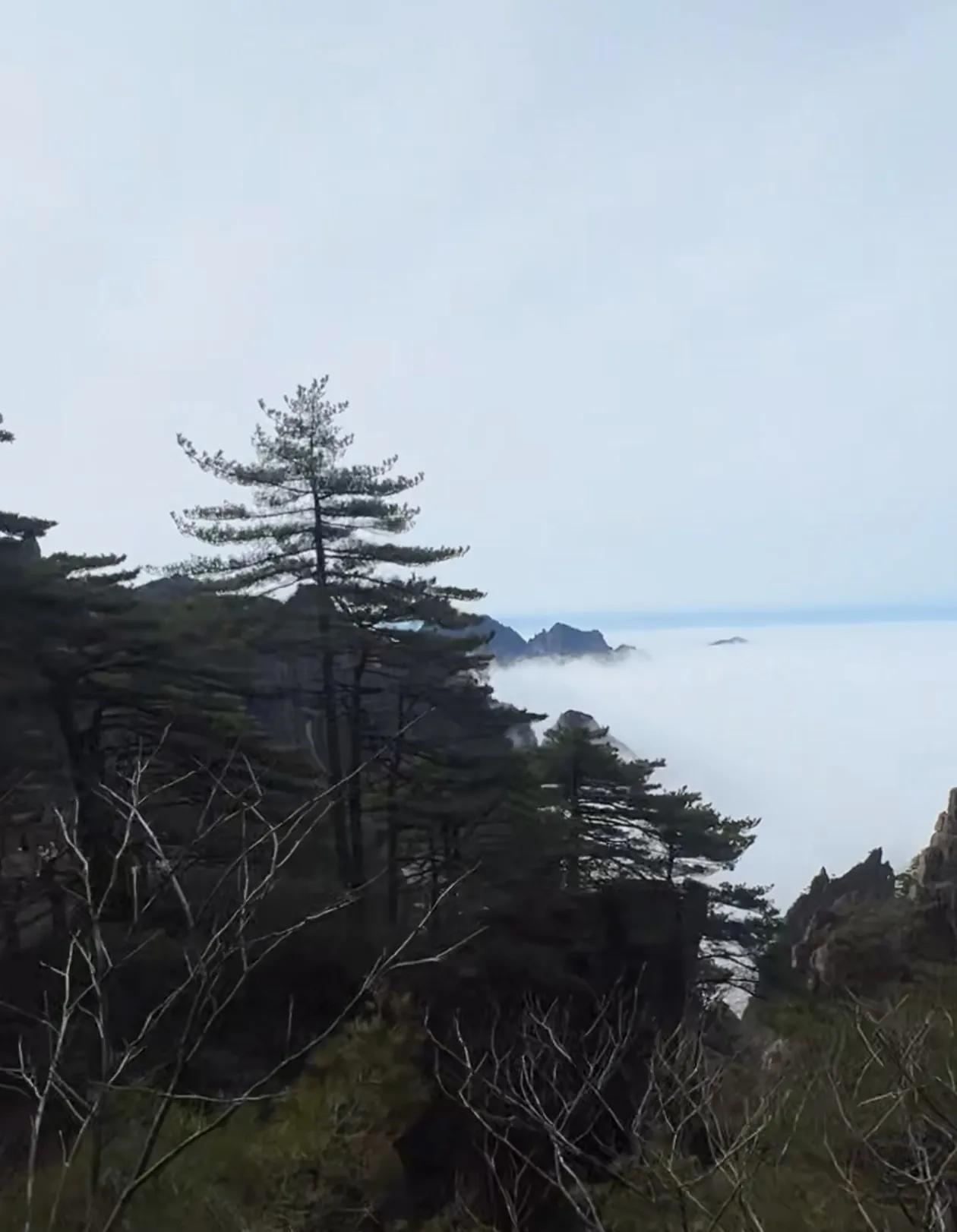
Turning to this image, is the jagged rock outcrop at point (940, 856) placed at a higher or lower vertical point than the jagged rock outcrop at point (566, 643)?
lower

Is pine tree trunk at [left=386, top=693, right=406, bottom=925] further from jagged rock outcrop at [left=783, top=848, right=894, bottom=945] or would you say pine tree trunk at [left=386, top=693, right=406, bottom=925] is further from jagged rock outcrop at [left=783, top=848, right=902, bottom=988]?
jagged rock outcrop at [left=783, top=848, right=894, bottom=945]

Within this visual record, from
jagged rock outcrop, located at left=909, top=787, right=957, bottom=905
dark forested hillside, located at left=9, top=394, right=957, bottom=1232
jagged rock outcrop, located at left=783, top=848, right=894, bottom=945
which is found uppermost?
dark forested hillside, located at left=9, top=394, right=957, bottom=1232

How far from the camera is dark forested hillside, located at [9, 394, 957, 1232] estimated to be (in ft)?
17.7

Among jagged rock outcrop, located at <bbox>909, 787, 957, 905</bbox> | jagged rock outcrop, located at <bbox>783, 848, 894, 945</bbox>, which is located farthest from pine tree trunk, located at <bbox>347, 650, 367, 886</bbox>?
jagged rock outcrop, located at <bbox>783, 848, 894, 945</bbox>

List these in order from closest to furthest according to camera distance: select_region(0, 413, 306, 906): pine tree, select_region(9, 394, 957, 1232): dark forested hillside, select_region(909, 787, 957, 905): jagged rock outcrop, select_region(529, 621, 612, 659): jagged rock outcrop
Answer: select_region(9, 394, 957, 1232): dark forested hillside, select_region(0, 413, 306, 906): pine tree, select_region(909, 787, 957, 905): jagged rock outcrop, select_region(529, 621, 612, 659): jagged rock outcrop

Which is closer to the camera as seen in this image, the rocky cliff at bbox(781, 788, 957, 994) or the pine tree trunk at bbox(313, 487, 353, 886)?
the rocky cliff at bbox(781, 788, 957, 994)

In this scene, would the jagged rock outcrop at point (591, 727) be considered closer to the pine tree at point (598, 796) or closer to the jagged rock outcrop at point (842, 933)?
the pine tree at point (598, 796)

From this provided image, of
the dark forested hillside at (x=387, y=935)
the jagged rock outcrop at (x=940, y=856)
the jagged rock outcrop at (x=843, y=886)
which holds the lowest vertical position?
the jagged rock outcrop at (x=843, y=886)

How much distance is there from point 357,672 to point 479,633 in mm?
1886

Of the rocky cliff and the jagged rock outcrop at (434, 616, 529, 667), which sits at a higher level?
the jagged rock outcrop at (434, 616, 529, 667)

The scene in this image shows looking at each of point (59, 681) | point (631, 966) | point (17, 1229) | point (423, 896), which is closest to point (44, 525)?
point (59, 681)

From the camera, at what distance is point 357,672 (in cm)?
1288

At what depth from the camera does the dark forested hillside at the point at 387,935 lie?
5.40 meters

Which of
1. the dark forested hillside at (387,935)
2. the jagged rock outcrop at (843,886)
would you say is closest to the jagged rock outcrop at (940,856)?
the dark forested hillside at (387,935)
